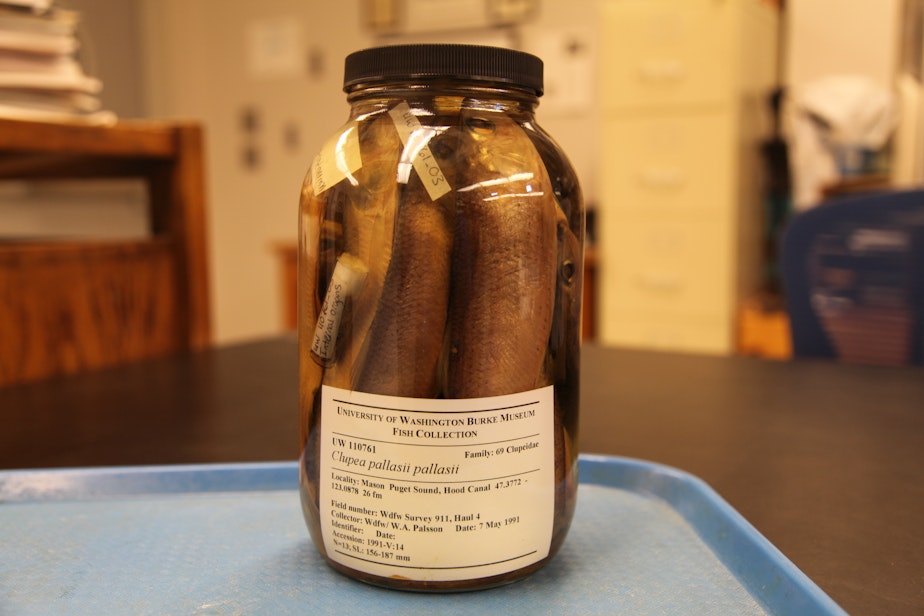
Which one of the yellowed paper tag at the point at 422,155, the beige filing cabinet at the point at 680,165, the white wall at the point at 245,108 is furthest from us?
the white wall at the point at 245,108

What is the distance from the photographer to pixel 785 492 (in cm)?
47

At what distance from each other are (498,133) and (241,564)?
0.22m

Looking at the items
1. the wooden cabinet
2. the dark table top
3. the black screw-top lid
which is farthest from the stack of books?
the black screw-top lid

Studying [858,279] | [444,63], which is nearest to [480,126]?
[444,63]

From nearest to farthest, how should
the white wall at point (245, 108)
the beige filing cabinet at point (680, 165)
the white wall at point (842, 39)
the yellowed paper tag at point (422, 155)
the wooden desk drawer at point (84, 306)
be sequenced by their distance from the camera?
the yellowed paper tag at point (422, 155)
the wooden desk drawer at point (84, 306)
the beige filing cabinet at point (680, 165)
the white wall at point (842, 39)
the white wall at point (245, 108)

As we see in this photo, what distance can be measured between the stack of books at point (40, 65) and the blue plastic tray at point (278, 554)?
0.68 metres

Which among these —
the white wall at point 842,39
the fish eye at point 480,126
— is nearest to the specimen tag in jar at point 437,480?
the fish eye at point 480,126

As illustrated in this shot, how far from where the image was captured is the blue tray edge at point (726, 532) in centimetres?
33

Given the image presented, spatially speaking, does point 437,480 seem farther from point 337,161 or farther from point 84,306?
point 84,306

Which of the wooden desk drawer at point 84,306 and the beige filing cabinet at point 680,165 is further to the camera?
the beige filing cabinet at point 680,165

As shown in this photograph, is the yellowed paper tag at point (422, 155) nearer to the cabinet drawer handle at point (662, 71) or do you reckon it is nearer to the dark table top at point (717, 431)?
the dark table top at point (717, 431)

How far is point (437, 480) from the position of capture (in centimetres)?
32

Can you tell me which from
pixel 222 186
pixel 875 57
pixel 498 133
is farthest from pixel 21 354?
pixel 222 186

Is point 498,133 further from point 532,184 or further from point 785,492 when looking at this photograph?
point 785,492
